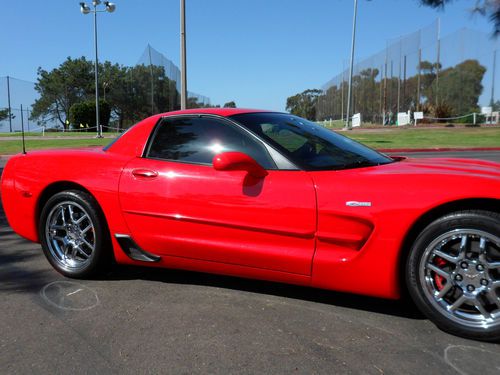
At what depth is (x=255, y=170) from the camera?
2.85 meters

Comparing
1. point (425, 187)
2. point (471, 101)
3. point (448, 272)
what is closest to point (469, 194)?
point (425, 187)

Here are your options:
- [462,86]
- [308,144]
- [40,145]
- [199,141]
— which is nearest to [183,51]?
[40,145]

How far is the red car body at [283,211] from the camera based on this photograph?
253cm

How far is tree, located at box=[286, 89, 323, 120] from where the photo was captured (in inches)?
4176

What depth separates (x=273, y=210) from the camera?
277 centimetres

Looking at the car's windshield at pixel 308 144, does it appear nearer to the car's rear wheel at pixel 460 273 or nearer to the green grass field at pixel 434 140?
the car's rear wheel at pixel 460 273

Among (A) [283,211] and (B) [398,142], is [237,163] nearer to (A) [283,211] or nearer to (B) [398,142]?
(A) [283,211]

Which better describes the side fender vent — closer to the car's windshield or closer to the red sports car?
the red sports car

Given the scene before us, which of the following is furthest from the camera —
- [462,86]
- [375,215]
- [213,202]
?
[462,86]

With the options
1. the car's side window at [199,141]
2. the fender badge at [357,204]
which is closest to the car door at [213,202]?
the car's side window at [199,141]

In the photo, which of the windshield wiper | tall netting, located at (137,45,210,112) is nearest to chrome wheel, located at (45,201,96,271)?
the windshield wiper

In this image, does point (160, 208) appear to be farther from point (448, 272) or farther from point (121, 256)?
point (448, 272)

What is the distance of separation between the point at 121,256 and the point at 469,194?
2404 mm

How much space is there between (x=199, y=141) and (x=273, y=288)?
3.93 ft
